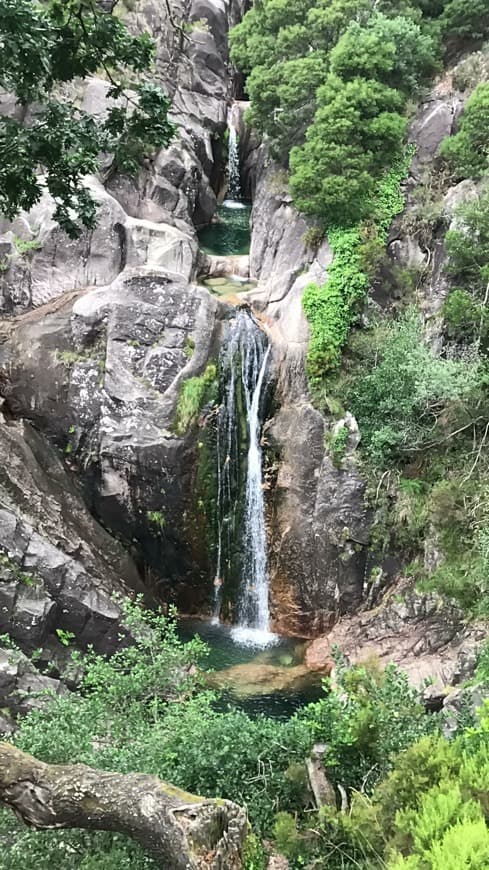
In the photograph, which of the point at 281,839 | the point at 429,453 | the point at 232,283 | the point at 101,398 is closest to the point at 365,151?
the point at 232,283

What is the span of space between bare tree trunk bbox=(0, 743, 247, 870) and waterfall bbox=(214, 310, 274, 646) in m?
9.10

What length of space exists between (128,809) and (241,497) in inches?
371

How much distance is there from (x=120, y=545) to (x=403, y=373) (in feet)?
23.1

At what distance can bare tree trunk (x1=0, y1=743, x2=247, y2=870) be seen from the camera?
3887mm

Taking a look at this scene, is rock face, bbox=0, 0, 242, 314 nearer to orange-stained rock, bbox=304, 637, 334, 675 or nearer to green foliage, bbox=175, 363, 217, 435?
green foliage, bbox=175, 363, 217, 435

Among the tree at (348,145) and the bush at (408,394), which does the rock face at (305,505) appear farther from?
the tree at (348,145)

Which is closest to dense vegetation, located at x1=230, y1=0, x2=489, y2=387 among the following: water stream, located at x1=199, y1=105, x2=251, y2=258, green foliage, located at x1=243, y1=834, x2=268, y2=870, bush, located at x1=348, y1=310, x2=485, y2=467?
bush, located at x1=348, y1=310, x2=485, y2=467

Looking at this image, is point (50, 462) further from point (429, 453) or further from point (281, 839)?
point (281, 839)

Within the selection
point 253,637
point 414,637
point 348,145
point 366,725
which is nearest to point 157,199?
point 348,145

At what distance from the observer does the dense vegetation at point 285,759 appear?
138 inches

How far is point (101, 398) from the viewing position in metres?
12.8

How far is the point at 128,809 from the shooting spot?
4.05 meters

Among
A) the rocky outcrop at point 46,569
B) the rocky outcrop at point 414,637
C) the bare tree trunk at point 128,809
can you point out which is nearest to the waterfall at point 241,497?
the rocky outcrop at point 414,637

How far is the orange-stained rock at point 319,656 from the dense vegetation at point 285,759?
465 centimetres
